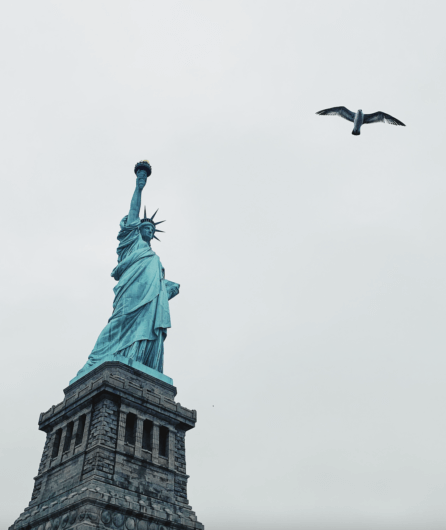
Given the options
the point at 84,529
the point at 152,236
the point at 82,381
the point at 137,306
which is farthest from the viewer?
A: the point at 152,236

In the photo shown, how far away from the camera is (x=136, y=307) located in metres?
34.2

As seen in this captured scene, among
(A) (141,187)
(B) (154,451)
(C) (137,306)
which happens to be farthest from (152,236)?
(B) (154,451)

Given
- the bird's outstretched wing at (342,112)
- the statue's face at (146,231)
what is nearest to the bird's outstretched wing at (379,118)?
the bird's outstretched wing at (342,112)

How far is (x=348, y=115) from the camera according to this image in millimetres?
24656

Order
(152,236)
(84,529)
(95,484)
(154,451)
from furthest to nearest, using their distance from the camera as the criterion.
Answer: (152,236), (154,451), (95,484), (84,529)

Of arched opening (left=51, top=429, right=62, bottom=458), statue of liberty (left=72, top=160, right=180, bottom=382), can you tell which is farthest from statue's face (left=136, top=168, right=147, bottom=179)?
arched opening (left=51, top=429, right=62, bottom=458)

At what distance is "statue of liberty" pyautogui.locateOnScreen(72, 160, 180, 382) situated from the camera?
33094mm

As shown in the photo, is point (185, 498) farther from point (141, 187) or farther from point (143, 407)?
point (141, 187)

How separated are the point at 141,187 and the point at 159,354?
12.0 m

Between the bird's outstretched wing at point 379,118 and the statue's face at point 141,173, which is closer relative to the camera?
the bird's outstretched wing at point 379,118

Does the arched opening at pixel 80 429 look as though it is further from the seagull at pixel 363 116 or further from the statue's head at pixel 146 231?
the seagull at pixel 363 116

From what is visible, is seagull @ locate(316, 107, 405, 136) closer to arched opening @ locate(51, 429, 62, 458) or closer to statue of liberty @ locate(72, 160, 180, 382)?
statue of liberty @ locate(72, 160, 180, 382)

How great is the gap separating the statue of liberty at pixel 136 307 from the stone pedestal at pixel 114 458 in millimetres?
1655

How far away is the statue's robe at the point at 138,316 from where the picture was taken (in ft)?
109
